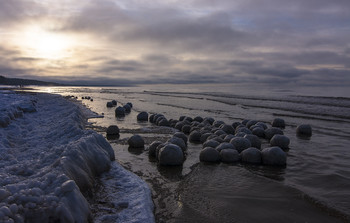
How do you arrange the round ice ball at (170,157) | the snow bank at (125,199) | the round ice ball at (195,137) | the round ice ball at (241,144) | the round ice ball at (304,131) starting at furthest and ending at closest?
the round ice ball at (304,131), the round ice ball at (195,137), the round ice ball at (241,144), the round ice ball at (170,157), the snow bank at (125,199)

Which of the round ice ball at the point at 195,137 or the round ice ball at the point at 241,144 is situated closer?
the round ice ball at the point at 241,144

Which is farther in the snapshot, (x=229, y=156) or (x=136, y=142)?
(x=136, y=142)

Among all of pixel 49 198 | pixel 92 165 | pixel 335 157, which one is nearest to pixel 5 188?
pixel 49 198

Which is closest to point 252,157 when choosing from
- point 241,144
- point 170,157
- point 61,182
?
point 241,144

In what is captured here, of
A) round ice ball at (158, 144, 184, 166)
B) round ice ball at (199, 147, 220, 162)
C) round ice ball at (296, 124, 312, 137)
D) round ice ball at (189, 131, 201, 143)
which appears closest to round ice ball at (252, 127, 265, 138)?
round ice ball at (296, 124, 312, 137)

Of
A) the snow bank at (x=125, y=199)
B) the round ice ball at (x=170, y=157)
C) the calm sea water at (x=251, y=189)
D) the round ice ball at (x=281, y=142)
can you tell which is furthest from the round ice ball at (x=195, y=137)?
the snow bank at (x=125, y=199)

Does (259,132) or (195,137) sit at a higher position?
(259,132)

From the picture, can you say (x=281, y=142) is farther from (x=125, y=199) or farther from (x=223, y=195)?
(x=125, y=199)

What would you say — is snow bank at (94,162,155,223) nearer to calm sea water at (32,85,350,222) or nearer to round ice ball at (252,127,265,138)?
calm sea water at (32,85,350,222)

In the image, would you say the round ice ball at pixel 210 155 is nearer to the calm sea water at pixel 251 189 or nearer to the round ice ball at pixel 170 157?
the calm sea water at pixel 251 189

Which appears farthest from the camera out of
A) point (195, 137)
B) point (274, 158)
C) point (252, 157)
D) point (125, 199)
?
point (195, 137)

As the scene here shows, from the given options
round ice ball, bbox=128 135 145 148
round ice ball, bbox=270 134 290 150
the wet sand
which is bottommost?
the wet sand

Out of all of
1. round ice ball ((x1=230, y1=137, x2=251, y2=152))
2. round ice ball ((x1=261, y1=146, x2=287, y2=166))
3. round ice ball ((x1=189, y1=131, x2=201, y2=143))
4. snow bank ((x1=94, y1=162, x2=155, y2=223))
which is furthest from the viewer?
round ice ball ((x1=189, y1=131, x2=201, y2=143))

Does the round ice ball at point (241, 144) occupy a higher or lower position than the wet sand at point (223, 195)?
higher
